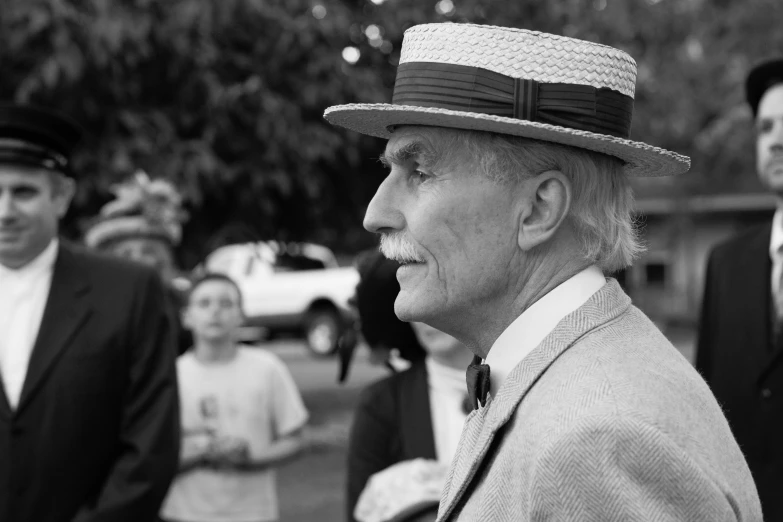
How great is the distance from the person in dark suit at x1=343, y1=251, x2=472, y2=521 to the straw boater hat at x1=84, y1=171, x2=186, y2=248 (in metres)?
2.68

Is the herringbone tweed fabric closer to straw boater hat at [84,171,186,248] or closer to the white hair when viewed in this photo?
the white hair

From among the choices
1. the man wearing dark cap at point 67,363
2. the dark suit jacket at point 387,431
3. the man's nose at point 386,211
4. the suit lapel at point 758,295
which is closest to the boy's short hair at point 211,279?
the man wearing dark cap at point 67,363

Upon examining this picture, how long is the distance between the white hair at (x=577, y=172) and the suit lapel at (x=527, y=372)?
0.08 m

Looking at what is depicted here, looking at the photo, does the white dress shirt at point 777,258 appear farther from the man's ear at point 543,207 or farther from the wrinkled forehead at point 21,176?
the wrinkled forehead at point 21,176

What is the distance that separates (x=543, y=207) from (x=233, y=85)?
7.49 metres

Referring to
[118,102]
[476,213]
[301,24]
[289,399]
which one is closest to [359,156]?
[301,24]

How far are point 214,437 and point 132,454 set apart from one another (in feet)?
4.39

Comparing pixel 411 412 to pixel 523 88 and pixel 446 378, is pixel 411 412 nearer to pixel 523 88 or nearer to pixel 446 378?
pixel 446 378

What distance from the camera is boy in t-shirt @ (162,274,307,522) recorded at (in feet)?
14.9

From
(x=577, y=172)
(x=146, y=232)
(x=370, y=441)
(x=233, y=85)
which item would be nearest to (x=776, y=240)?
(x=370, y=441)

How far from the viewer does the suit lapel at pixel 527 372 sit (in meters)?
1.51

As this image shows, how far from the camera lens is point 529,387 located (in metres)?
1.51

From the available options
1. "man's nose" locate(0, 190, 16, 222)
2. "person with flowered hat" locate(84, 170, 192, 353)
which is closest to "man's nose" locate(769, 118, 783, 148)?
"man's nose" locate(0, 190, 16, 222)

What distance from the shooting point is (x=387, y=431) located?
318cm
